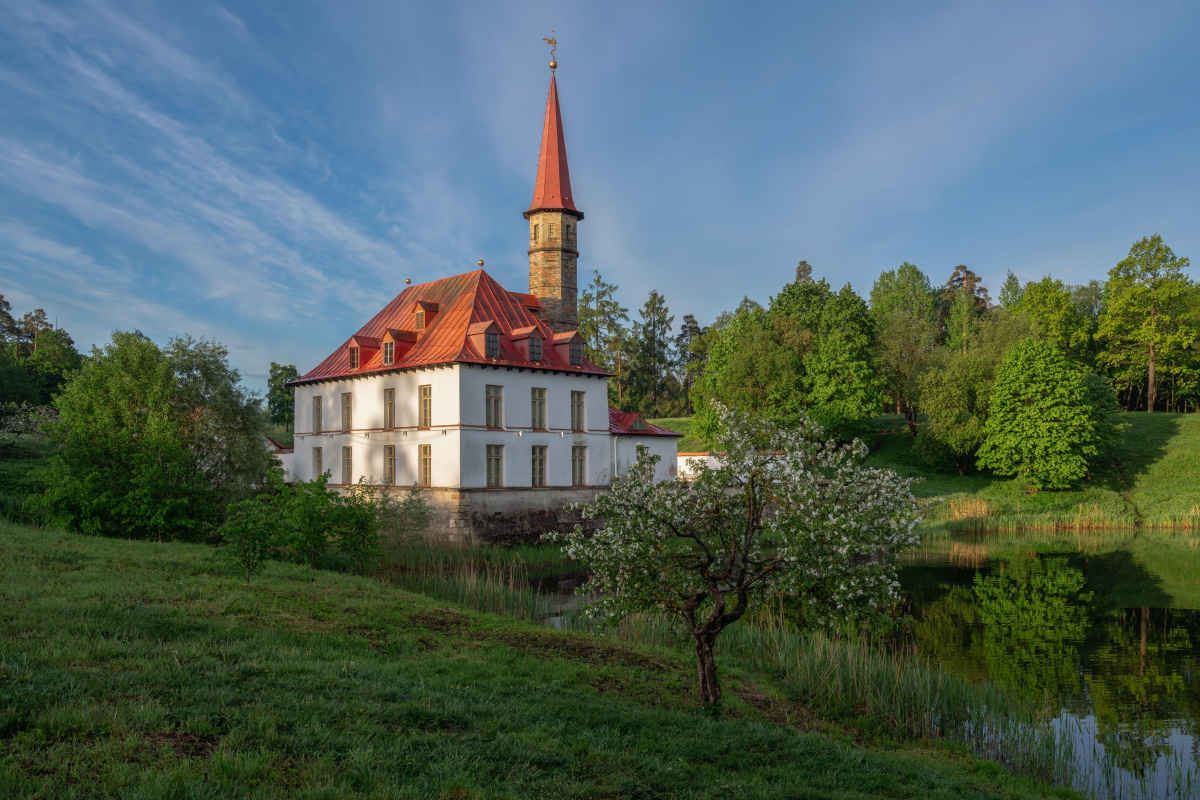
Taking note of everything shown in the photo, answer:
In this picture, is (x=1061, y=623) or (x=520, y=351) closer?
(x=1061, y=623)

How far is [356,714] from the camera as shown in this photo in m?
7.41

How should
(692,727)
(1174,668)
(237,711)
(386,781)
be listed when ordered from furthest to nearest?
(1174,668)
(692,727)
(237,711)
(386,781)

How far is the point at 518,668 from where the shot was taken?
35.4 ft

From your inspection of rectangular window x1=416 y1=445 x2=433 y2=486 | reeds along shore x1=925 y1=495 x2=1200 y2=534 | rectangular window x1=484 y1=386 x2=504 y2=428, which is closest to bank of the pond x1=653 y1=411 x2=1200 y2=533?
reeds along shore x1=925 y1=495 x2=1200 y2=534

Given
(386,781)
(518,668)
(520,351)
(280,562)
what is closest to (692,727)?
(518,668)

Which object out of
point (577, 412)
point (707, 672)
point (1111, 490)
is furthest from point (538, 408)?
point (1111, 490)

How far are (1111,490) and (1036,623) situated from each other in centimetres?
3042

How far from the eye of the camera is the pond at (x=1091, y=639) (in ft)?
36.7

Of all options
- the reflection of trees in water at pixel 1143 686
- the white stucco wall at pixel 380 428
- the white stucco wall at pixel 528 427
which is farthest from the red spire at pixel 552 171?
the reflection of trees in water at pixel 1143 686

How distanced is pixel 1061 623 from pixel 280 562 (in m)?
19.6

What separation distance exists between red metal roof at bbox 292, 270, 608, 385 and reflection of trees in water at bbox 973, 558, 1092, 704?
60.2 feet

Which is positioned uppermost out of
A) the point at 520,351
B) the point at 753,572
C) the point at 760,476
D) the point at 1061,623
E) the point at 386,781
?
the point at 520,351

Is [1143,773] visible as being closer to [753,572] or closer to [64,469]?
[753,572]

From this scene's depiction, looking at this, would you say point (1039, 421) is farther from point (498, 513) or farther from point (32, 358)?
point (32, 358)
